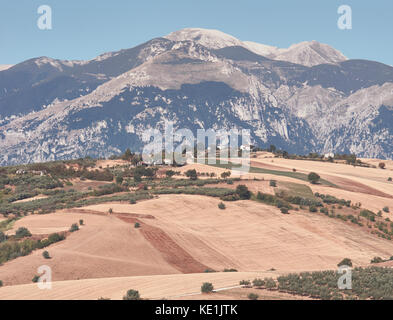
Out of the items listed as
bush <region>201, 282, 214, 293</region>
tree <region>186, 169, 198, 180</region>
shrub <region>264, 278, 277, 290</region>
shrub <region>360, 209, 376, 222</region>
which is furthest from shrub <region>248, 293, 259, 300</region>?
tree <region>186, 169, 198, 180</region>

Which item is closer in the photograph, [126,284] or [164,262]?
[126,284]

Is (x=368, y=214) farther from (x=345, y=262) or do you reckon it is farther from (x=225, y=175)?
(x=225, y=175)

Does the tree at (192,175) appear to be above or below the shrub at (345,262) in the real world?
above

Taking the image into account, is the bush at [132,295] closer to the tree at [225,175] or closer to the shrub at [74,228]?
the shrub at [74,228]

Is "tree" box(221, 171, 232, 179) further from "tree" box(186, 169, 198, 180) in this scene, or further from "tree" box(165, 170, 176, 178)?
"tree" box(165, 170, 176, 178)

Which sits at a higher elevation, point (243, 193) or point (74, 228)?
point (243, 193)

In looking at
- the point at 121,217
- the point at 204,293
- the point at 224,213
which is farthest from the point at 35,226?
the point at 204,293

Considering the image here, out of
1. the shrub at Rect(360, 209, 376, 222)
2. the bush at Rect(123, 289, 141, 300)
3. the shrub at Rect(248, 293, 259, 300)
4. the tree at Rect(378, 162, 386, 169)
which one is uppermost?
the bush at Rect(123, 289, 141, 300)

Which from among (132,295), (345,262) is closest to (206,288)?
(132,295)

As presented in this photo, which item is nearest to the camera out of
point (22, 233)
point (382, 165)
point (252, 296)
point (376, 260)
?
point (252, 296)

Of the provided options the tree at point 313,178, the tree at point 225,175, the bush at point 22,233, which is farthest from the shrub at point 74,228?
the tree at point 313,178

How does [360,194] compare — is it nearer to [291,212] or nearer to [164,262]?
[291,212]
